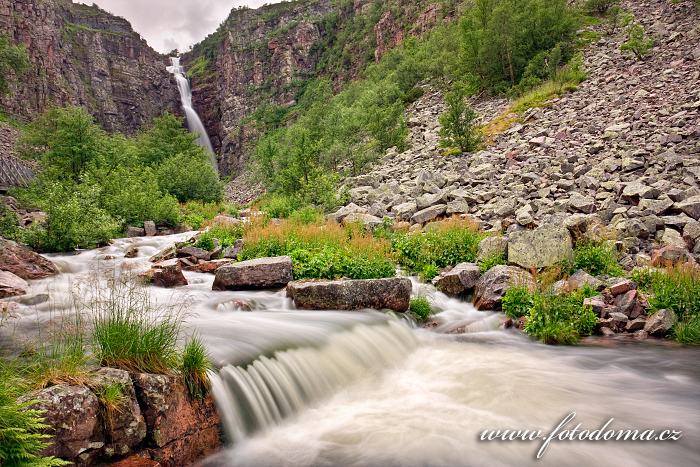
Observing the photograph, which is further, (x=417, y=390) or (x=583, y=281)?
(x=583, y=281)

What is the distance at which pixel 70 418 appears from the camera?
3.48m

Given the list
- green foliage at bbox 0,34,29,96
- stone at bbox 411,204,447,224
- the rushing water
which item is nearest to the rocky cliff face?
green foliage at bbox 0,34,29,96

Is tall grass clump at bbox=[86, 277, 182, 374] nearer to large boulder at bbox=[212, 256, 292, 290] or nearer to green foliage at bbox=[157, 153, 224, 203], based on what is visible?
large boulder at bbox=[212, 256, 292, 290]

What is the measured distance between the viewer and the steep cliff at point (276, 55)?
7738cm

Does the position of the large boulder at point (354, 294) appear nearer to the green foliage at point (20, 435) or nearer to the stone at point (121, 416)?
the stone at point (121, 416)

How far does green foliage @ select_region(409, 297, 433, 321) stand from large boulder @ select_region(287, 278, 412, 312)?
18 cm

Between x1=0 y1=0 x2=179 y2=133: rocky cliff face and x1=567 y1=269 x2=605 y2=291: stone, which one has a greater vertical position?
x1=0 y1=0 x2=179 y2=133: rocky cliff face

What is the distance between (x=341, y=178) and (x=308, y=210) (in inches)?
389

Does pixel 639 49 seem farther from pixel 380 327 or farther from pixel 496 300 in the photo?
pixel 380 327

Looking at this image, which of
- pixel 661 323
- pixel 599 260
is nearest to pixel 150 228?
pixel 599 260

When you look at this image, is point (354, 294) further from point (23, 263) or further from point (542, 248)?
point (23, 263)

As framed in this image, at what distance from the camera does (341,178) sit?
27719 millimetres

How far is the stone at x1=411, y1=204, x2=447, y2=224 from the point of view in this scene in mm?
14570

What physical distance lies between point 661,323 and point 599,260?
2117mm
